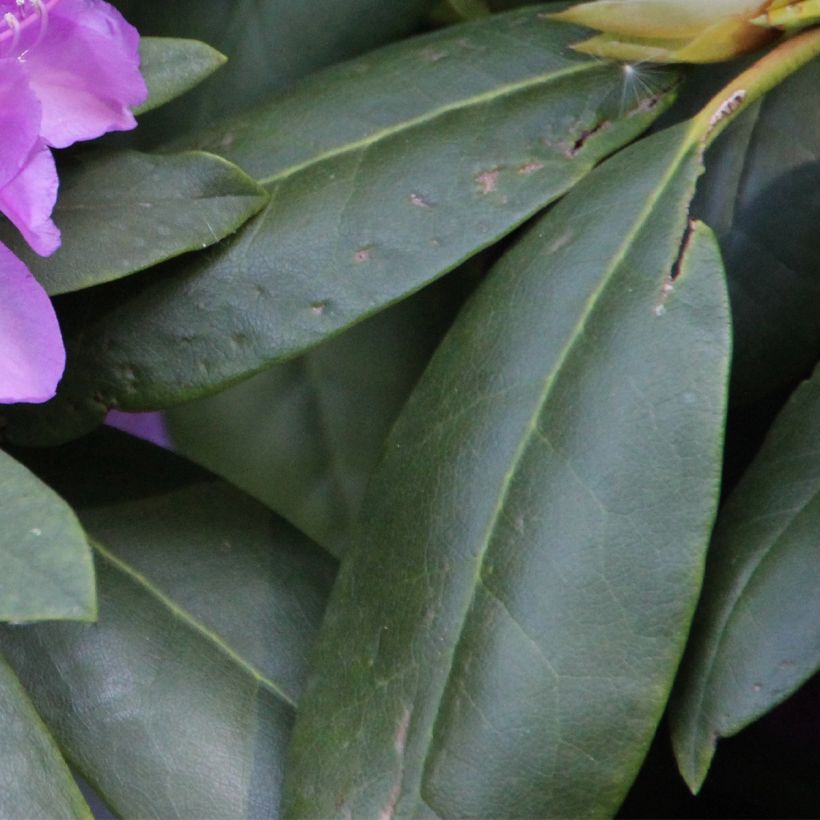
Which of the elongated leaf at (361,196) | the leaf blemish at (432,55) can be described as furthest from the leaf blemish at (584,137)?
the leaf blemish at (432,55)

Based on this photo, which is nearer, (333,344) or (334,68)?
(334,68)

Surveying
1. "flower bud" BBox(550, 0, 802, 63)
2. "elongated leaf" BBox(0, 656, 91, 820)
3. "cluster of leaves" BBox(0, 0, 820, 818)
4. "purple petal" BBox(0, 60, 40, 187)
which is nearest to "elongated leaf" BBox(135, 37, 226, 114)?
"cluster of leaves" BBox(0, 0, 820, 818)

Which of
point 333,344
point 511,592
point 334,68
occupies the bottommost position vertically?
point 333,344

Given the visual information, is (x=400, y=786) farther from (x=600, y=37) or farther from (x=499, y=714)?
(x=600, y=37)

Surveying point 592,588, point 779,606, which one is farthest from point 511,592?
point 779,606

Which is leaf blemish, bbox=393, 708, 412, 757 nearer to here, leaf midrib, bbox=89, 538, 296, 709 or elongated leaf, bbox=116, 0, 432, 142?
leaf midrib, bbox=89, 538, 296, 709

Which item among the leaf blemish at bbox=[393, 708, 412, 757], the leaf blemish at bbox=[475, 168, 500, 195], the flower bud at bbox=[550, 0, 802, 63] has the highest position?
the flower bud at bbox=[550, 0, 802, 63]
